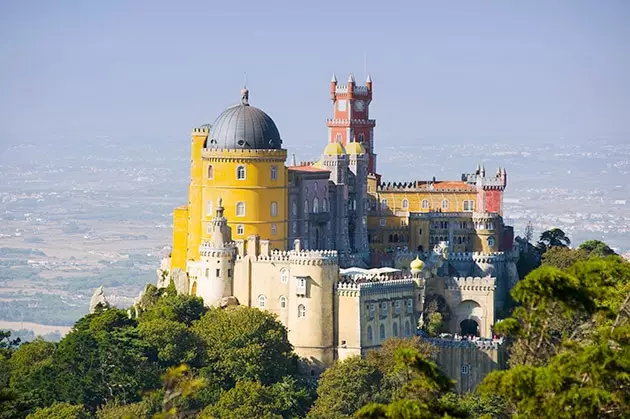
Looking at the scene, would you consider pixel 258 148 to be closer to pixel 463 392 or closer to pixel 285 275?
pixel 285 275

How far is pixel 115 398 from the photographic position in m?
93.4

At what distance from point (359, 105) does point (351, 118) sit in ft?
7.02

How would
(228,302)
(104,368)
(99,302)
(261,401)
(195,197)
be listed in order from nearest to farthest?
1. (261,401)
2. (104,368)
3. (228,302)
4. (195,197)
5. (99,302)

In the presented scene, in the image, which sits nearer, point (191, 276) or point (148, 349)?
point (148, 349)

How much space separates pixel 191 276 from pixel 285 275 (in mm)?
→ 7757

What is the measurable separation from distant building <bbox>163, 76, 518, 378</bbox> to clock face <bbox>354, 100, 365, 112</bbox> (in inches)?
156

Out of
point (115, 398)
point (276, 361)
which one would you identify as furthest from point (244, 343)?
point (115, 398)

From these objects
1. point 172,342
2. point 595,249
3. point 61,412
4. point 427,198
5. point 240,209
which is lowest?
point 61,412

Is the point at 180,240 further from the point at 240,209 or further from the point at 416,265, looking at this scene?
the point at 416,265

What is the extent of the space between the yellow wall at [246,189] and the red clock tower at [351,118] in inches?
852

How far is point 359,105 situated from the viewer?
12988 cm

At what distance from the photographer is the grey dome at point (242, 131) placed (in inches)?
4168

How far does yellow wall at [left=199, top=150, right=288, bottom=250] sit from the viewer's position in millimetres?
105750

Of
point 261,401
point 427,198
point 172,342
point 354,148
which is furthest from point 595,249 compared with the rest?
point 261,401
